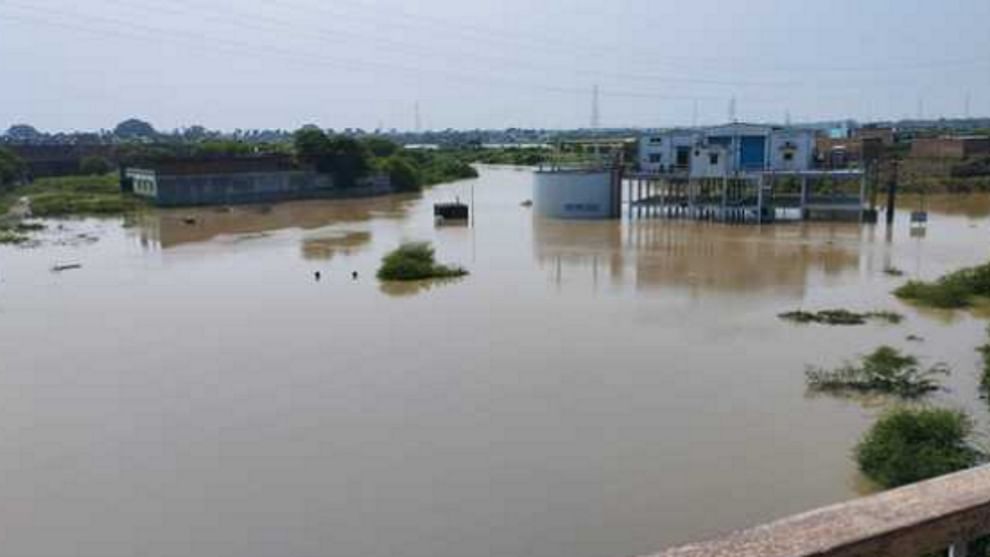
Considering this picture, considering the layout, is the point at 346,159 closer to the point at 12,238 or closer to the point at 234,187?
the point at 234,187

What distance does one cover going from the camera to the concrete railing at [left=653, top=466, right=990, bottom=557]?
2.10 meters

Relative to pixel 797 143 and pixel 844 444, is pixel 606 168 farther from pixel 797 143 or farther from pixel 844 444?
pixel 844 444

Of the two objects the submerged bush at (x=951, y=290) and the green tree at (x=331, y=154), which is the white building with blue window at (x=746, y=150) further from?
the green tree at (x=331, y=154)

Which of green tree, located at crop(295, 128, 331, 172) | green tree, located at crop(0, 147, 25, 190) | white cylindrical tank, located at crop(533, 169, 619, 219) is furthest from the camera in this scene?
green tree, located at crop(295, 128, 331, 172)

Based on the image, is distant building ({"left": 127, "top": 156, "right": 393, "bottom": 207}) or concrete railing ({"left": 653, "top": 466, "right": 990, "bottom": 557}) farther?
distant building ({"left": 127, "top": 156, "right": 393, "bottom": 207})

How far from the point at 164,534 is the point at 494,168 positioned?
86756 millimetres

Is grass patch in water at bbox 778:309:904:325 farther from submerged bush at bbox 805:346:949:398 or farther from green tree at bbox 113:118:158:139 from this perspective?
green tree at bbox 113:118:158:139

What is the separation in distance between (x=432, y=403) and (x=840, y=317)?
35.6 ft

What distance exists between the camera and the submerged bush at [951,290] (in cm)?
2189

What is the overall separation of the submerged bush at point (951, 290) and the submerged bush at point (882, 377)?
22.1ft

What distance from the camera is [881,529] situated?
2172 mm

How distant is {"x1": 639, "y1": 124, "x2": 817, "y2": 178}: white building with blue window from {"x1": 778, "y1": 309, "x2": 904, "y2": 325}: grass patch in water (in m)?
20.6

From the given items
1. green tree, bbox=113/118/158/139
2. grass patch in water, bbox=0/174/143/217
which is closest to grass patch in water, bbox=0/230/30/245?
grass patch in water, bbox=0/174/143/217

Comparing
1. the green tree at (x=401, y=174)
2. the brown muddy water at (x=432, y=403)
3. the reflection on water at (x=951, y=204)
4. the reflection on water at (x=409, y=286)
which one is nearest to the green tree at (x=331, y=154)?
the green tree at (x=401, y=174)
